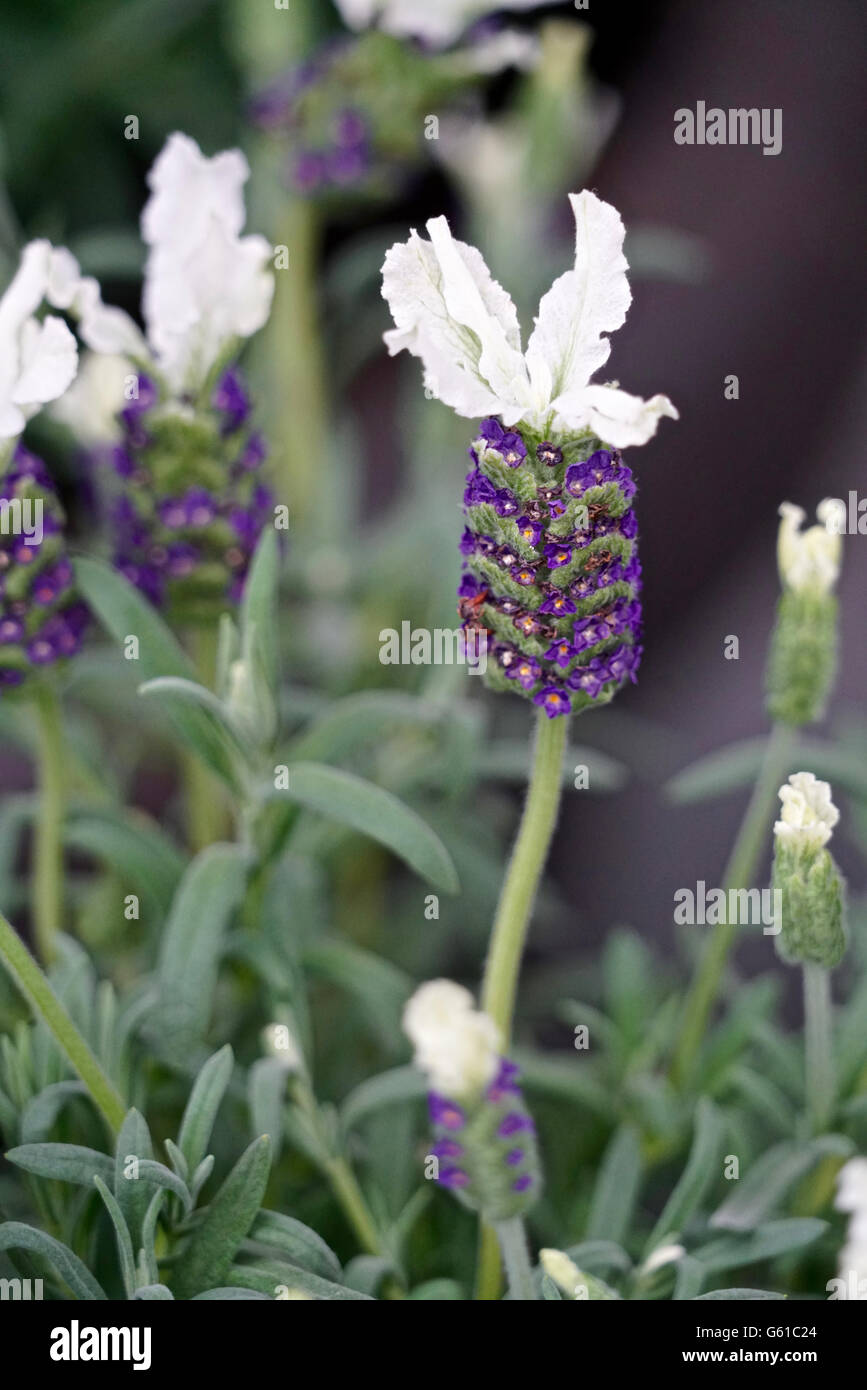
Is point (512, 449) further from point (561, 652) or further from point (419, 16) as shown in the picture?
point (419, 16)

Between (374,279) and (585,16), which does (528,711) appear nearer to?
(374,279)

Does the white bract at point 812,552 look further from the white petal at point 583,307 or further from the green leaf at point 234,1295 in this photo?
the green leaf at point 234,1295

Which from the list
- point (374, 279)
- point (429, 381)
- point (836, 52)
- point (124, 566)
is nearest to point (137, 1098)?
point (124, 566)

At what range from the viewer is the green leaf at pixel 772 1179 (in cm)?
103

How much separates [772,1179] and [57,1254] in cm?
51

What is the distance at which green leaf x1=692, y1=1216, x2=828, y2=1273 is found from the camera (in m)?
0.98

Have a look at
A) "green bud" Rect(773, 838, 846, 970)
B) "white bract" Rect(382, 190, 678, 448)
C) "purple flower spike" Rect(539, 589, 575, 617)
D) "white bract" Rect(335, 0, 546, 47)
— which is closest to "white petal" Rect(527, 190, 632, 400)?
"white bract" Rect(382, 190, 678, 448)

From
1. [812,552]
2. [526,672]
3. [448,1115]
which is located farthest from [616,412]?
[448,1115]

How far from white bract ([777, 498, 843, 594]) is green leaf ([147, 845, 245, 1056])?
0.47m

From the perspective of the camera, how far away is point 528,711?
1.94 metres

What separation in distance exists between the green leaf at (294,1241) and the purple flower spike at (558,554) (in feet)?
1.52

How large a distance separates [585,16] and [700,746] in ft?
4.20

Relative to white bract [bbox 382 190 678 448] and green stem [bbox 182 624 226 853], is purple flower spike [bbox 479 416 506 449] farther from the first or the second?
green stem [bbox 182 624 226 853]

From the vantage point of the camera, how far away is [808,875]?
3.13 ft
